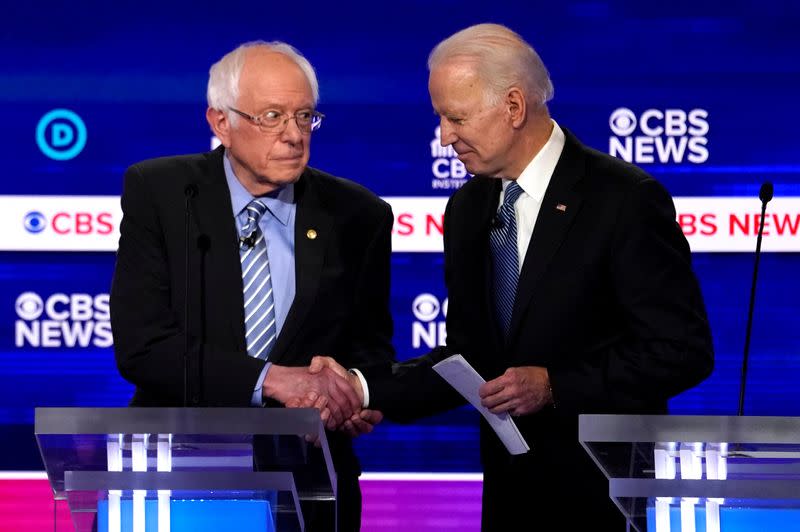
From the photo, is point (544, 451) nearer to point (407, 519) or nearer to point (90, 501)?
point (90, 501)

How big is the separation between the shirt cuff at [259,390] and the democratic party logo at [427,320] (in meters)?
1.61

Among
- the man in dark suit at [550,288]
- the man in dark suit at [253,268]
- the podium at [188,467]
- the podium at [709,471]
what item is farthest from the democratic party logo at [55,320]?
the podium at [709,471]

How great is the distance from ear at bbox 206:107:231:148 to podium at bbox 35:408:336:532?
1.26m

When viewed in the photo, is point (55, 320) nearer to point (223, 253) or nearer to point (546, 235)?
point (223, 253)

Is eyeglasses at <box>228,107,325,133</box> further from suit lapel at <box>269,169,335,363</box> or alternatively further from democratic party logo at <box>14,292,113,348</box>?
democratic party logo at <box>14,292,113,348</box>

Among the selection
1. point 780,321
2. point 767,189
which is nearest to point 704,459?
point 767,189

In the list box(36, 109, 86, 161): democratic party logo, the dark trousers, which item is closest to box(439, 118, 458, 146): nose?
the dark trousers

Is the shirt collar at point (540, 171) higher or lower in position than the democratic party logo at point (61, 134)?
lower

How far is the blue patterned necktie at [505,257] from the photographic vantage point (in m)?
3.26

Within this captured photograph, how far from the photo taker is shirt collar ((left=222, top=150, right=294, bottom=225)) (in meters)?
3.44

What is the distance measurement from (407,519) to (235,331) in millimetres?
1860

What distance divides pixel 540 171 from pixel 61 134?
2126 mm

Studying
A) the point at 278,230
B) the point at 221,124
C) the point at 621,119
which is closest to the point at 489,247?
the point at 278,230

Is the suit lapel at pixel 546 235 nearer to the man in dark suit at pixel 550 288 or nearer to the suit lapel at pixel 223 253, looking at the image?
the man in dark suit at pixel 550 288
